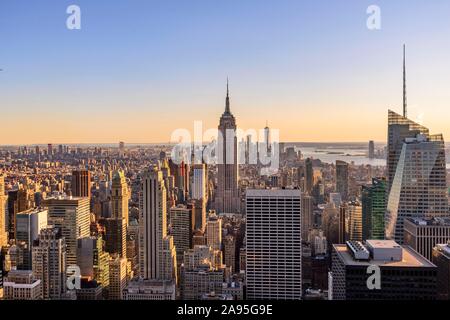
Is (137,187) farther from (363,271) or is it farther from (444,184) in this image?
(444,184)

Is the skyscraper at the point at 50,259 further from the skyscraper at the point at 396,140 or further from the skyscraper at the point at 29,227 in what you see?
the skyscraper at the point at 396,140

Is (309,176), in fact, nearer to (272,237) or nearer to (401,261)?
(401,261)

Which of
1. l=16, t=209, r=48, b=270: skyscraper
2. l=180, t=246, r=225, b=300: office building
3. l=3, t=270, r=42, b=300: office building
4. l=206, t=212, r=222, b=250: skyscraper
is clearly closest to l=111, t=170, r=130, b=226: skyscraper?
l=16, t=209, r=48, b=270: skyscraper

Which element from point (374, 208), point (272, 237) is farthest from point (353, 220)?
point (272, 237)

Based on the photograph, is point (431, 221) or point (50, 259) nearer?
point (50, 259)

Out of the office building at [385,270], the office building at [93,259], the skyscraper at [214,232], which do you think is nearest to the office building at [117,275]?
the office building at [93,259]

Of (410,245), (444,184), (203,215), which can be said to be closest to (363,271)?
(410,245)

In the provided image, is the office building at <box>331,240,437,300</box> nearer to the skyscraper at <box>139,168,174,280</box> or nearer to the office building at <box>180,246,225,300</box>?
the office building at <box>180,246,225,300</box>
